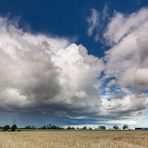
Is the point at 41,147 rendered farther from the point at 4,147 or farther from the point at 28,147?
the point at 4,147

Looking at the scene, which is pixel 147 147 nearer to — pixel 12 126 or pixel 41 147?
pixel 41 147

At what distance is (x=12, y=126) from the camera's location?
169 meters

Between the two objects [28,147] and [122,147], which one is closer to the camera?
[28,147]

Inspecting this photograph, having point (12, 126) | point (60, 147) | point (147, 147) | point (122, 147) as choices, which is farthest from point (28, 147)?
point (12, 126)

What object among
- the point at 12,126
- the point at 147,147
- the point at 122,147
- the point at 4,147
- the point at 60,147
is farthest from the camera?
the point at 12,126

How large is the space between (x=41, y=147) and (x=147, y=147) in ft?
35.8

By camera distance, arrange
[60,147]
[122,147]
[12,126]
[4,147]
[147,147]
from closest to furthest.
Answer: [4,147] → [60,147] → [122,147] → [147,147] → [12,126]

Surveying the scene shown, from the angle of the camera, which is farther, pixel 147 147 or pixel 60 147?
pixel 147 147

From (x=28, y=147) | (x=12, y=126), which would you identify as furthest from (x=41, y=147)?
(x=12, y=126)

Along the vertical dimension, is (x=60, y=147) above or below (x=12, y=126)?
below

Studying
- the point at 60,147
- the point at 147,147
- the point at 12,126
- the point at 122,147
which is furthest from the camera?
the point at 12,126

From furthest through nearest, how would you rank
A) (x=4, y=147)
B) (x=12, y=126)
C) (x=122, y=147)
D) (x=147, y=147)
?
1. (x=12, y=126)
2. (x=147, y=147)
3. (x=122, y=147)
4. (x=4, y=147)

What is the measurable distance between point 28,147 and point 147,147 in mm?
11929

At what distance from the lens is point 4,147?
2094cm
